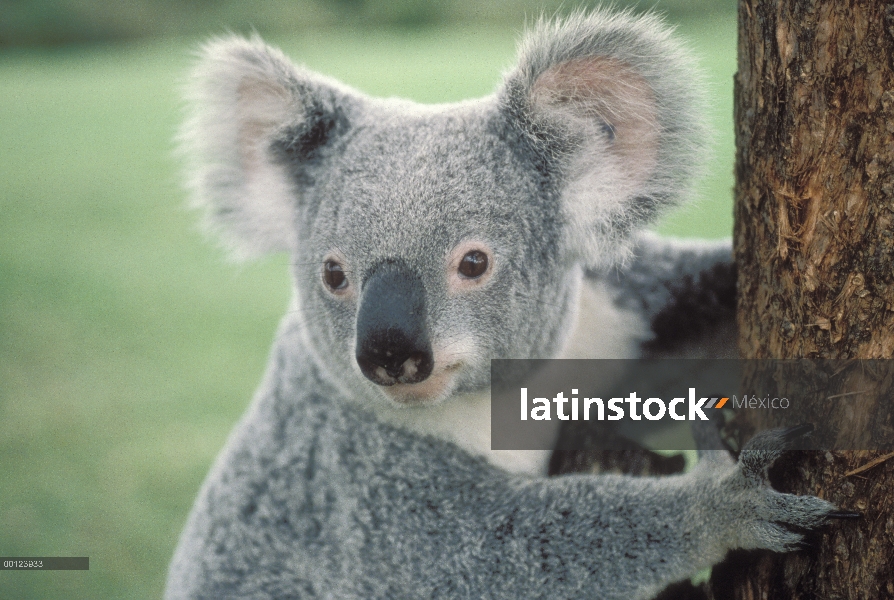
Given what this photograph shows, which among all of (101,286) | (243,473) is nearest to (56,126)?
(101,286)

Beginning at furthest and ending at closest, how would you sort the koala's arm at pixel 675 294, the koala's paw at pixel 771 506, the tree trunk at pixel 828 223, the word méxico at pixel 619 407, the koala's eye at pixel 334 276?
the koala's arm at pixel 675 294, the word méxico at pixel 619 407, the koala's eye at pixel 334 276, the koala's paw at pixel 771 506, the tree trunk at pixel 828 223

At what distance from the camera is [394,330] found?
1.43 meters

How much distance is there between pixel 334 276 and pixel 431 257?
0.78 ft

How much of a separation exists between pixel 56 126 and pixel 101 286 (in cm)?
335

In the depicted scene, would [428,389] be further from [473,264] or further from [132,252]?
[132,252]

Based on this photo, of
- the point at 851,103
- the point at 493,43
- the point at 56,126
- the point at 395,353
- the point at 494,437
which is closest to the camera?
the point at 851,103

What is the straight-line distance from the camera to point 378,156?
5.45ft

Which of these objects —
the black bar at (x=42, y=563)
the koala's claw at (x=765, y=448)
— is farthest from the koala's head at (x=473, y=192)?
the black bar at (x=42, y=563)

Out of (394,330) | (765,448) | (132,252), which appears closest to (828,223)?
(765,448)

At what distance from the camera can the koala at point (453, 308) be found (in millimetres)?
1526

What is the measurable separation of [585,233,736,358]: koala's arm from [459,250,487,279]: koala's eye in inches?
20.4

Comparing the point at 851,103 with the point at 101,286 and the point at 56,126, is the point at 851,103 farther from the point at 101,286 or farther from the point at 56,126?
the point at 56,126

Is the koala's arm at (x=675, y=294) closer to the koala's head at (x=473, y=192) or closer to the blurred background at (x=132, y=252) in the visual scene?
the blurred background at (x=132, y=252)

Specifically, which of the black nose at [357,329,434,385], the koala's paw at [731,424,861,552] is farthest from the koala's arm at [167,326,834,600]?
the black nose at [357,329,434,385]
